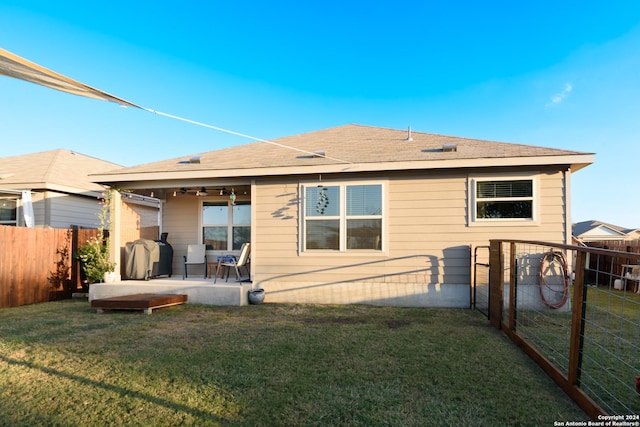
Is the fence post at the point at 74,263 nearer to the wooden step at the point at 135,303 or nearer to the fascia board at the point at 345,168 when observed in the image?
the fascia board at the point at 345,168

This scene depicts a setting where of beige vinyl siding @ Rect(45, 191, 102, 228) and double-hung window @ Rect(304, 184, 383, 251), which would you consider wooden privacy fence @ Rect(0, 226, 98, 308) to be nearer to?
beige vinyl siding @ Rect(45, 191, 102, 228)

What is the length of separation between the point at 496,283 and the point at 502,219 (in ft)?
5.51

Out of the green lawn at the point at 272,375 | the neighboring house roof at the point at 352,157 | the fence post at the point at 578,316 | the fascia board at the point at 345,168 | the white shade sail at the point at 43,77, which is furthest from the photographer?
the neighboring house roof at the point at 352,157

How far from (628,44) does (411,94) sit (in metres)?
6.20

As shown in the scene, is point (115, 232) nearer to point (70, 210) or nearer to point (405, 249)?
point (70, 210)

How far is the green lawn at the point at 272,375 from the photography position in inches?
97.2

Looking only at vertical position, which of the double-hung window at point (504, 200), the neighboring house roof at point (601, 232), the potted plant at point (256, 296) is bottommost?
the potted plant at point (256, 296)

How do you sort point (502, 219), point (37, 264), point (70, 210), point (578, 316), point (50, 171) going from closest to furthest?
point (578, 316), point (502, 219), point (37, 264), point (50, 171), point (70, 210)

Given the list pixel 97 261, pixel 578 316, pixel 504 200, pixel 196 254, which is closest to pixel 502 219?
pixel 504 200

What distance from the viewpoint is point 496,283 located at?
202 inches

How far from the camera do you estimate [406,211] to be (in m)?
6.69

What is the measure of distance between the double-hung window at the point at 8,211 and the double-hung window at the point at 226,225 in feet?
18.3

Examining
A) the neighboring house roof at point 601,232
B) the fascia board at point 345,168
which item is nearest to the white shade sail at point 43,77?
the fascia board at point 345,168

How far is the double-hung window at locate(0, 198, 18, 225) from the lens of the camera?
9797 mm
